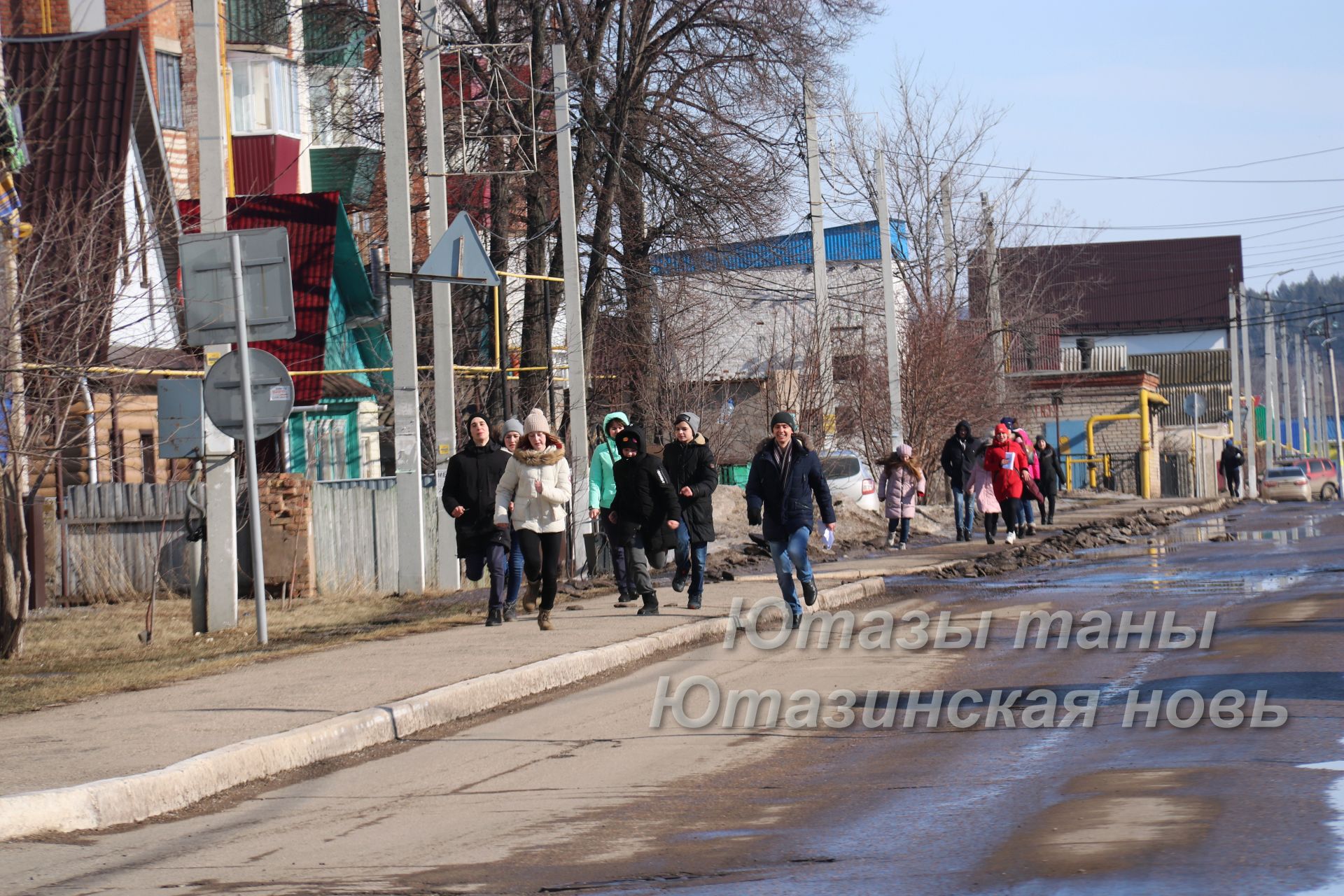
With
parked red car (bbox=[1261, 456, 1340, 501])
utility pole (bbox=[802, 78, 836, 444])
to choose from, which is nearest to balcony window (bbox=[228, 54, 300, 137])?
utility pole (bbox=[802, 78, 836, 444])

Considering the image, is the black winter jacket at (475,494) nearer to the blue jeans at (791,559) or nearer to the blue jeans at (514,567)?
the blue jeans at (514,567)

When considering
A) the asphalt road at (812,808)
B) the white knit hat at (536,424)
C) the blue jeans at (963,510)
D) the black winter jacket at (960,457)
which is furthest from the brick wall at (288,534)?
the blue jeans at (963,510)

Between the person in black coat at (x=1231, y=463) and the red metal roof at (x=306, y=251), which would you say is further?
the person in black coat at (x=1231, y=463)

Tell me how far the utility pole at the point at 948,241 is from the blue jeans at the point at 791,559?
2897 centimetres

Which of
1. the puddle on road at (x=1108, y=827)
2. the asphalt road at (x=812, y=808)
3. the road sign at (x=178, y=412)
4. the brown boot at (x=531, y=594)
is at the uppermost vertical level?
the road sign at (x=178, y=412)

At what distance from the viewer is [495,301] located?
22.8 m

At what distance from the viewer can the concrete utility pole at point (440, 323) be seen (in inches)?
727

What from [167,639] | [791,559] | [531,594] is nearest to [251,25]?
[167,639]

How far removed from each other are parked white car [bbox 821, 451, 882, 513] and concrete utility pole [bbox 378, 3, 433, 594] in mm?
14100

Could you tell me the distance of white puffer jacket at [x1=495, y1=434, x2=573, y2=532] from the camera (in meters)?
13.7

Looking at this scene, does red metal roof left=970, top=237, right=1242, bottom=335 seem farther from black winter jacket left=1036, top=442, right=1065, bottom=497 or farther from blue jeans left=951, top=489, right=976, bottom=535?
blue jeans left=951, top=489, right=976, bottom=535

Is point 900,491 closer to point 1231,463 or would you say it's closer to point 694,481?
point 694,481

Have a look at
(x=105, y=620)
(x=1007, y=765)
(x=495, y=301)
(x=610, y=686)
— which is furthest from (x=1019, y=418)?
(x=1007, y=765)

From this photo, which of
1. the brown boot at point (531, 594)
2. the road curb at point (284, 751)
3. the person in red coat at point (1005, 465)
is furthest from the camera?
the person in red coat at point (1005, 465)
